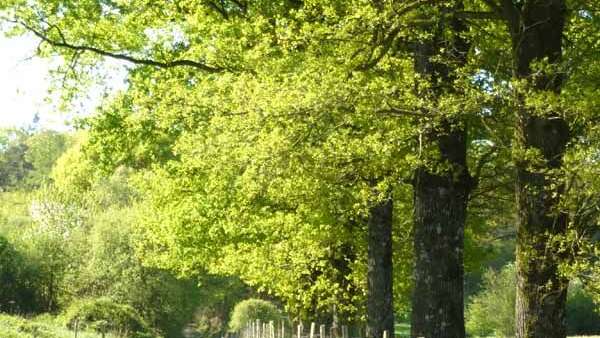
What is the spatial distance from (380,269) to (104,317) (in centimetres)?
2459

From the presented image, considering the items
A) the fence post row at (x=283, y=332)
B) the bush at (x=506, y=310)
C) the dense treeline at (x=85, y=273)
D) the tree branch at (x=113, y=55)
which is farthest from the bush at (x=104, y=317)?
the bush at (x=506, y=310)

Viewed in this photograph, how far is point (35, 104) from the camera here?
18.9 meters

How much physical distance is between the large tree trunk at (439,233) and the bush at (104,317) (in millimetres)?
27388

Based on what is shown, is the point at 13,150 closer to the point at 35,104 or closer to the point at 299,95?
the point at 35,104

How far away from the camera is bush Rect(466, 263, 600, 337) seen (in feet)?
167

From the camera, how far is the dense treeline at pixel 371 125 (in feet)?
33.3

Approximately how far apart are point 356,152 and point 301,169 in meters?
1.07

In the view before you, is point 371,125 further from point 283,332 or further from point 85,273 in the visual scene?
point 85,273

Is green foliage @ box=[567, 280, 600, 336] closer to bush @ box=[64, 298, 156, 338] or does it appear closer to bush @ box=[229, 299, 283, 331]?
bush @ box=[229, 299, 283, 331]

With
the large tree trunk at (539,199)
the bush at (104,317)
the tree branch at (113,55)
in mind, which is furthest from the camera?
the bush at (104,317)

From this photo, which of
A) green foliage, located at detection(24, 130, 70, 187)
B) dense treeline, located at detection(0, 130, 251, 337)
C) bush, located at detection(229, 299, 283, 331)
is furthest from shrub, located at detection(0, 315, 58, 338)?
green foliage, located at detection(24, 130, 70, 187)

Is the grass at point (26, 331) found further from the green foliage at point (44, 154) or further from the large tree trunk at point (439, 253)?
the green foliage at point (44, 154)

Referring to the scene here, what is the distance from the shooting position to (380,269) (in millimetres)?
17703

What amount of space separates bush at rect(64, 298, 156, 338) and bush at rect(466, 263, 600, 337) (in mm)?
23066
